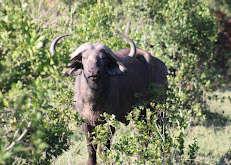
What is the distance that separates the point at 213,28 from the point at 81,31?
12.0 feet

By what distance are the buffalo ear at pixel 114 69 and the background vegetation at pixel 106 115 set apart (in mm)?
639

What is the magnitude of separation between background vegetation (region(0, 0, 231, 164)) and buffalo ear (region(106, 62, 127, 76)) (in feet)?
2.10

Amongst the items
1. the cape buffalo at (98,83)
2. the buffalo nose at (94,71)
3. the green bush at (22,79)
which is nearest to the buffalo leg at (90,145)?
the cape buffalo at (98,83)

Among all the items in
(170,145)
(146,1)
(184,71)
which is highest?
(146,1)

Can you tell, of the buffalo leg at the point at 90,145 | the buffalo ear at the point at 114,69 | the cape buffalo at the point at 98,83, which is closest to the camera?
the cape buffalo at the point at 98,83

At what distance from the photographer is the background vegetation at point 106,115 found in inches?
90.2

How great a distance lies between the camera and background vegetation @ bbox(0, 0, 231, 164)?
7.51 feet

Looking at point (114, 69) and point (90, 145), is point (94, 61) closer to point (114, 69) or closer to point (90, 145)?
point (114, 69)

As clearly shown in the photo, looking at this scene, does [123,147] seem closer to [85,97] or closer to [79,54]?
[85,97]

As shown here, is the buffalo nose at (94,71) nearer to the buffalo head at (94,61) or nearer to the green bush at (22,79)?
the buffalo head at (94,61)

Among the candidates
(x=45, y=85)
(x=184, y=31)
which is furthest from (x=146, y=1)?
(x=45, y=85)

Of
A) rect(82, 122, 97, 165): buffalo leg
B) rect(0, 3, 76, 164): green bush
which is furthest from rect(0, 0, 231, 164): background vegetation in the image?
rect(82, 122, 97, 165): buffalo leg

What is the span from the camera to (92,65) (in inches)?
161

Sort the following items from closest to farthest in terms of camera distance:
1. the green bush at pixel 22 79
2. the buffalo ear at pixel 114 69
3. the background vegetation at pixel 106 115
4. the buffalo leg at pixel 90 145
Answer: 1. the green bush at pixel 22 79
2. the background vegetation at pixel 106 115
3. the buffalo ear at pixel 114 69
4. the buffalo leg at pixel 90 145
